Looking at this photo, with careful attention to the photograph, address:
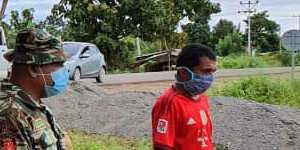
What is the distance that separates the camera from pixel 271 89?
13.8 m

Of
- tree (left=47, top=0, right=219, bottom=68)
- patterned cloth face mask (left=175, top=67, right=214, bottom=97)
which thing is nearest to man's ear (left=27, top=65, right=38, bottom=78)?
patterned cloth face mask (left=175, top=67, right=214, bottom=97)

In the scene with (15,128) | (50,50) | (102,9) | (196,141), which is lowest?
(196,141)

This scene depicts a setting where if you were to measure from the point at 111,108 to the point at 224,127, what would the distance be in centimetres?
238

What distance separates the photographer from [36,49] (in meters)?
2.75

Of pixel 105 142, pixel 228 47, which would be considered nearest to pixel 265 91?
pixel 105 142

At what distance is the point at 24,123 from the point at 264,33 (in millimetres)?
75205

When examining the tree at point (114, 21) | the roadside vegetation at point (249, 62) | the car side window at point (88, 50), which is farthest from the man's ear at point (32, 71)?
the roadside vegetation at point (249, 62)

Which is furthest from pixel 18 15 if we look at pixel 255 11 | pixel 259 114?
pixel 255 11

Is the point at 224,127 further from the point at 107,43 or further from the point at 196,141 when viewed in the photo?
the point at 107,43

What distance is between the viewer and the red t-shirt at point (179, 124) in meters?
3.72

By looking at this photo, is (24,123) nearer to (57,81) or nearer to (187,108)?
(57,81)

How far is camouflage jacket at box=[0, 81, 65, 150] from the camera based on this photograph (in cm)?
254

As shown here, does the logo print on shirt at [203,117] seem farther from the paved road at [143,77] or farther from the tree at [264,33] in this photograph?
the tree at [264,33]

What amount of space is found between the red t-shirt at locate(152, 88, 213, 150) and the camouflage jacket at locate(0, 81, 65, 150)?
101cm
